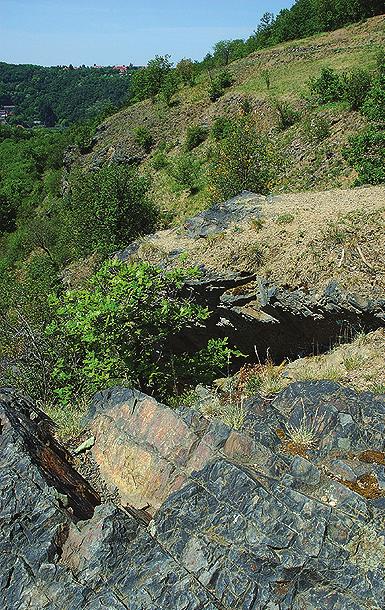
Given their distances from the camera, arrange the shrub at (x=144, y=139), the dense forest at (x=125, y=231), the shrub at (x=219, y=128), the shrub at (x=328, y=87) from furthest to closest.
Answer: the shrub at (x=144, y=139) < the shrub at (x=219, y=128) < the shrub at (x=328, y=87) < the dense forest at (x=125, y=231)

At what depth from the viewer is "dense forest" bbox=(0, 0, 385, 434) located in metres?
8.95

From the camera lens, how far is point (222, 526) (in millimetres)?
4316

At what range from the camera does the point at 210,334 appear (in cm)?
1280

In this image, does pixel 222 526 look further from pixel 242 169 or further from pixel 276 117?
pixel 276 117

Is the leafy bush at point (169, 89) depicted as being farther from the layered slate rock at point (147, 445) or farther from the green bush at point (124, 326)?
the layered slate rock at point (147, 445)

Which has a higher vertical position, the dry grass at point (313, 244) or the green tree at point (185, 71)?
the green tree at point (185, 71)

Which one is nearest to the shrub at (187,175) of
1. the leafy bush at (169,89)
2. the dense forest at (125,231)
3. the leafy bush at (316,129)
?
the dense forest at (125,231)

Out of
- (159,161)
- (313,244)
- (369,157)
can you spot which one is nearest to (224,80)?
(159,161)

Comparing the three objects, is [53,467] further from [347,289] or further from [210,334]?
[210,334]

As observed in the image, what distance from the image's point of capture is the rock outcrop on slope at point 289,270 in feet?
33.3

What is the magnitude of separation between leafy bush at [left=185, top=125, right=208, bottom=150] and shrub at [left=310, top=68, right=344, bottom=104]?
7.93 m

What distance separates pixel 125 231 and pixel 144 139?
16062 mm

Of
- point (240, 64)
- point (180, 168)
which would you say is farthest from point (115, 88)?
point (180, 168)

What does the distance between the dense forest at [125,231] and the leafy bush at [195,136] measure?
2.8 inches
